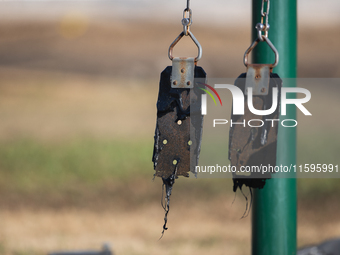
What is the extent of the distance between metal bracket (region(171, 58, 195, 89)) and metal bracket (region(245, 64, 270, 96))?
190mm

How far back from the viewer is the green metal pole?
1.89 metres

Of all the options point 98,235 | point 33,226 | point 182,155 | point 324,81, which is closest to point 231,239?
point 98,235

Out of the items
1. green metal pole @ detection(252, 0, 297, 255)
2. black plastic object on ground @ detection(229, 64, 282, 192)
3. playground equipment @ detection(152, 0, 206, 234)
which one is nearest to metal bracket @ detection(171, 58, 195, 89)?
playground equipment @ detection(152, 0, 206, 234)

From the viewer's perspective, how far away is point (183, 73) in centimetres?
135

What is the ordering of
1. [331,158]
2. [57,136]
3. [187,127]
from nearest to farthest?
[187,127] → [331,158] → [57,136]

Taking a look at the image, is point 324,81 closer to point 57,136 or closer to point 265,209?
point 57,136

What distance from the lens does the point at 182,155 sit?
1383 mm

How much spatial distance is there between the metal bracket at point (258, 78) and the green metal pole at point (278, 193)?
0.60m

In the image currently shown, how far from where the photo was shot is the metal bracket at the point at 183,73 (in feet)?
4.44

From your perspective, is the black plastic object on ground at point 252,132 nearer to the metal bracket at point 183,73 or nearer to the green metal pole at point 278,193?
the metal bracket at point 183,73

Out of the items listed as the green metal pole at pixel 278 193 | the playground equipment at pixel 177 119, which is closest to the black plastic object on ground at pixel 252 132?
the playground equipment at pixel 177 119

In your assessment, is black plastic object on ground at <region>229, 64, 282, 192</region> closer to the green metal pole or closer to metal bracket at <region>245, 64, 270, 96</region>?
metal bracket at <region>245, 64, 270, 96</region>

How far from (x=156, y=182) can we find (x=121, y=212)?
1.25 meters

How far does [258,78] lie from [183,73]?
9.9 inches
